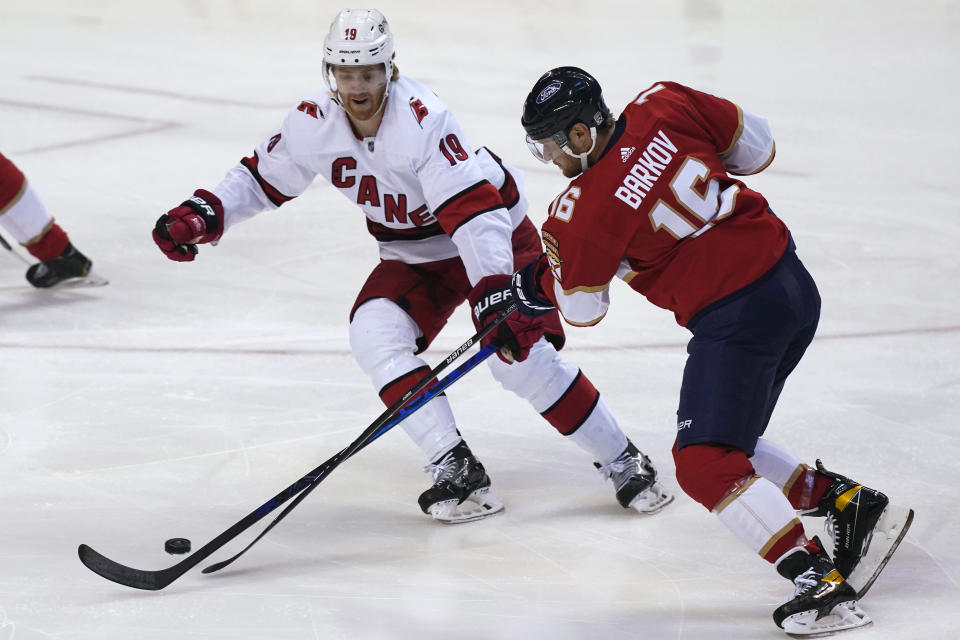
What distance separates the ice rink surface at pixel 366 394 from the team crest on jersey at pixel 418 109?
88cm

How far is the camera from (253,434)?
3422 mm

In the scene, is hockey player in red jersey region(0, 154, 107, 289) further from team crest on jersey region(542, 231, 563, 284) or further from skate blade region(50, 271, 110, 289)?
team crest on jersey region(542, 231, 563, 284)

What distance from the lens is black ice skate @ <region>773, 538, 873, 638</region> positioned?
2.32 meters

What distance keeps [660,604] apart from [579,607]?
0.16m

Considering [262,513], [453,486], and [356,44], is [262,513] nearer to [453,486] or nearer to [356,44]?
[453,486]

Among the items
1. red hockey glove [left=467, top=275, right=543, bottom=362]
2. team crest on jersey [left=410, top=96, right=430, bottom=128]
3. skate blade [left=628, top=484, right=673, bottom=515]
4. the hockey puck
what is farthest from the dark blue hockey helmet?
the hockey puck

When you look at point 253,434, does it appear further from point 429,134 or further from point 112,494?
point 429,134

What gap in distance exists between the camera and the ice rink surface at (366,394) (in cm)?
254

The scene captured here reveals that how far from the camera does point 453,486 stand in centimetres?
293

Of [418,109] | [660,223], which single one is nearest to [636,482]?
[660,223]

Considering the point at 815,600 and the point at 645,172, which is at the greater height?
the point at 645,172

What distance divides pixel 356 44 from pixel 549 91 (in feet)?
2.01

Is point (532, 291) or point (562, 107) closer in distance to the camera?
point (562, 107)

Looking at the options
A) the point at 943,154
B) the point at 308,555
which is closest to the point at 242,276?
the point at 308,555
